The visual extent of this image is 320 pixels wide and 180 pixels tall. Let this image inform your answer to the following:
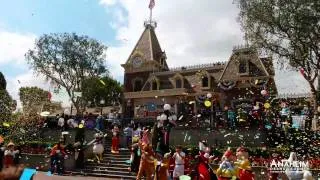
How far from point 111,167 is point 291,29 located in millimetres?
12529

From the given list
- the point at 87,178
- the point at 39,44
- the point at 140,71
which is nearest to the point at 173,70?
the point at 140,71

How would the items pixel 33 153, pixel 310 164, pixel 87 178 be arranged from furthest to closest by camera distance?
pixel 33 153 → pixel 87 178 → pixel 310 164

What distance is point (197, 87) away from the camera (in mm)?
37125

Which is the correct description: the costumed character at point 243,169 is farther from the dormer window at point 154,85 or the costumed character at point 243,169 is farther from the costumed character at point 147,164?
the dormer window at point 154,85

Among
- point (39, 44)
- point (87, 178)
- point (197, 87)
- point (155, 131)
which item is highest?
point (39, 44)

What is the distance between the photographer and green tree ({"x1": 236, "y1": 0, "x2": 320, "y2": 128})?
22.4 m

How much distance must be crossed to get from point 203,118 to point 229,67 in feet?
38.9

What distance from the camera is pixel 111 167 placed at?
65.4 ft

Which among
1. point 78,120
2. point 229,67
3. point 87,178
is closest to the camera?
point 87,178

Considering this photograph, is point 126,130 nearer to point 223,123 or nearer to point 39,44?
point 223,123

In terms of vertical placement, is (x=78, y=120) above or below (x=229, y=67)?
below

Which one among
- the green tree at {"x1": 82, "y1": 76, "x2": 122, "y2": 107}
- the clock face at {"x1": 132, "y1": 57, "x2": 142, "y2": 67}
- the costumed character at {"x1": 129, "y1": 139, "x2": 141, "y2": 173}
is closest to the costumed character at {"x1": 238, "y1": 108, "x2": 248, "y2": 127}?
the costumed character at {"x1": 129, "y1": 139, "x2": 141, "y2": 173}

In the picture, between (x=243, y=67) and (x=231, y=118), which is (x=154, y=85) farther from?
(x=231, y=118)

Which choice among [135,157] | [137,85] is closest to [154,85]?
[137,85]
